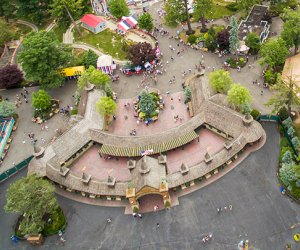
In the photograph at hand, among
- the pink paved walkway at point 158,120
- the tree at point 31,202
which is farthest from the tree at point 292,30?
the tree at point 31,202

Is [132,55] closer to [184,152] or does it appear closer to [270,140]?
[184,152]

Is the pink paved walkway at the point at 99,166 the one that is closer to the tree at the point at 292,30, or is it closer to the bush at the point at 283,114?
the bush at the point at 283,114

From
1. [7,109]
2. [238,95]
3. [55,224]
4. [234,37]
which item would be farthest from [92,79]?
[234,37]

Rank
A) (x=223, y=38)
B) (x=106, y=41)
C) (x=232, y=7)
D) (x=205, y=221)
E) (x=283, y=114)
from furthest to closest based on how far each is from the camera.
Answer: (x=232, y=7) < (x=106, y=41) < (x=223, y=38) < (x=283, y=114) < (x=205, y=221)

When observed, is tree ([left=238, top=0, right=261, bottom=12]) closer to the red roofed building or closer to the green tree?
the green tree

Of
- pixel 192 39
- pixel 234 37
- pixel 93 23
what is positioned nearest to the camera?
pixel 234 37

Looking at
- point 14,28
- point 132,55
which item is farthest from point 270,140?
point 14,28

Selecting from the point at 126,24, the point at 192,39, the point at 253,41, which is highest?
the point at 253,41

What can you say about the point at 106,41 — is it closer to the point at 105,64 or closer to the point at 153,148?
the point at 105,64
